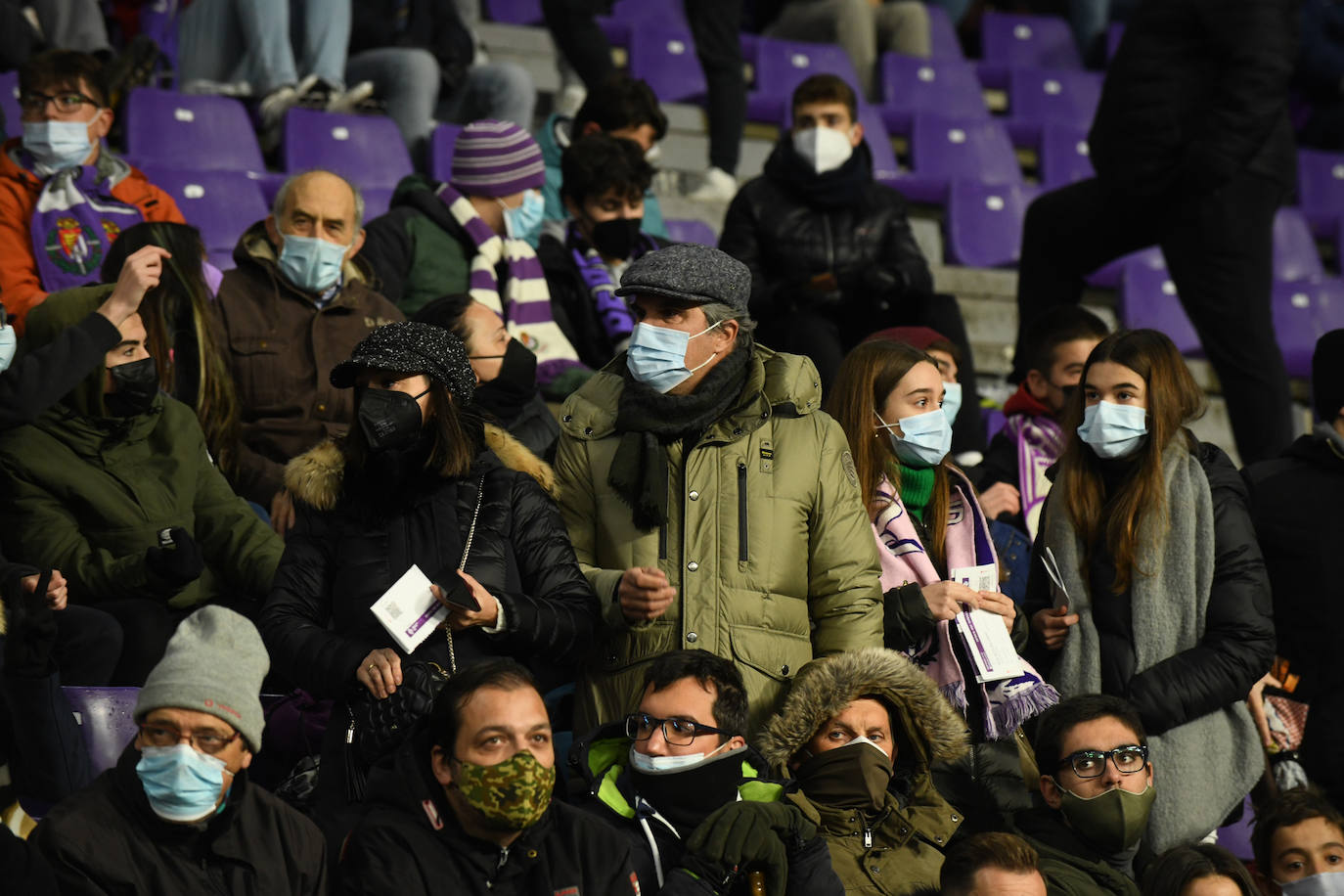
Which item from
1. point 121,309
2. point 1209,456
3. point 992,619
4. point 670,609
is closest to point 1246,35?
point 1209,456

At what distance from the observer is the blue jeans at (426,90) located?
8.52 metres

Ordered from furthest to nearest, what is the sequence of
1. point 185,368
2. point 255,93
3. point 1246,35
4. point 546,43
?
point 546,43, point 255,93, point 1246,35, point 185,368

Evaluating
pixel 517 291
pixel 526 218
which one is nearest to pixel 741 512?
pixel 517 291

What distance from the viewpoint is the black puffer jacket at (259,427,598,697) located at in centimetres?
Answer: 409

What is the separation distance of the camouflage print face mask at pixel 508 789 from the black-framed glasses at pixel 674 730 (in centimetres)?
42

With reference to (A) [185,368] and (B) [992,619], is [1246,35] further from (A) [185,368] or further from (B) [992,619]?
(A) [185,368]

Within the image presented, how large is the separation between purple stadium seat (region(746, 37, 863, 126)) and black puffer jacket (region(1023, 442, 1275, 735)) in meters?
5.51

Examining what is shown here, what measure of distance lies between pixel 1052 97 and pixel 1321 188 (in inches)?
65.6

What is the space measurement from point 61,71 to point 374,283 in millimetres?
1308

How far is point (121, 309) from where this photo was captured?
4.92 meters

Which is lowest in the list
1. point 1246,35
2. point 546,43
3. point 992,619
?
point 546,43

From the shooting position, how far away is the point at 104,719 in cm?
417

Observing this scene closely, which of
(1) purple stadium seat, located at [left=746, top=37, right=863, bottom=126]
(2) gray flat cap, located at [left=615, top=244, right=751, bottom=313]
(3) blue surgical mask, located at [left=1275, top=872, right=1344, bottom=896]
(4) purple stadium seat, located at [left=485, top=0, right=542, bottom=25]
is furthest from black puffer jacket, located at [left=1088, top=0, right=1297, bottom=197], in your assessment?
(4) purple stadium seat, located at [left=485, top=0, right=542, bottom=25]

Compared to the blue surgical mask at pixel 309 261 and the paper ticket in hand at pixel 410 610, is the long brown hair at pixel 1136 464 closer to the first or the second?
the paper ticket in hand at pixel 410 610
